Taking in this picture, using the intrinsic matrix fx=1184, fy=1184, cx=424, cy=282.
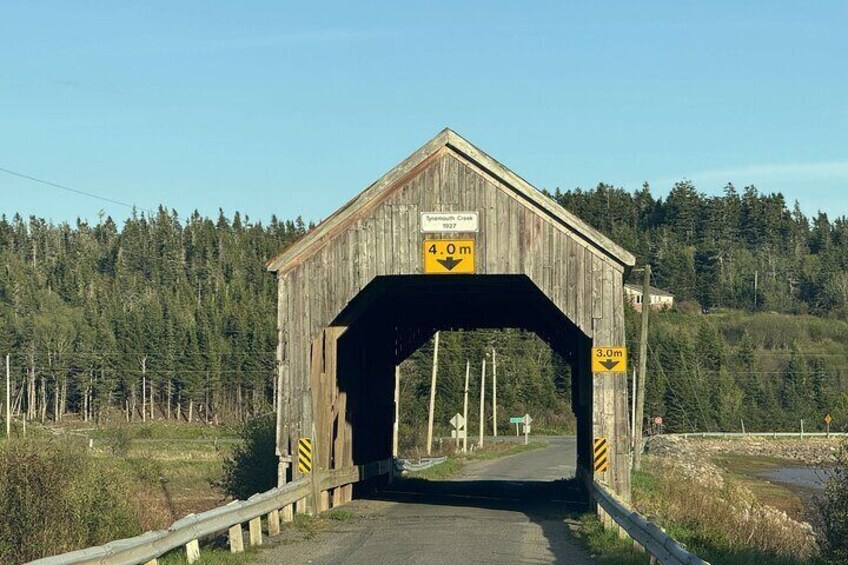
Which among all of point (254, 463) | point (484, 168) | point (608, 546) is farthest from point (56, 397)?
point (608, 546)

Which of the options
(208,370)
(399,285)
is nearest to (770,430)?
(208,370)

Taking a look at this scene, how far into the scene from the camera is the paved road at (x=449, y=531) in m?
16.3

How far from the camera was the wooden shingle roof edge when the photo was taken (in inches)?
890

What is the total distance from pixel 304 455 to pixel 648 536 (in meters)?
9.69

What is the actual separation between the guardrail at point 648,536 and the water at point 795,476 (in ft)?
124

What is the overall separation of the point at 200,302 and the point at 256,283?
32.6ft

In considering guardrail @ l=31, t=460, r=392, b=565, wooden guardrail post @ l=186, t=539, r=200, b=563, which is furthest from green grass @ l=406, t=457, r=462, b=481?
wooden guardrail post @ l=186, t=539, r=200, b=563

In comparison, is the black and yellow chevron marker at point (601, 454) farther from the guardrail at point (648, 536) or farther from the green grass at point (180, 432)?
the green grass at point (180, 432)

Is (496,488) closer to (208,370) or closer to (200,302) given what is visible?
(208,370)

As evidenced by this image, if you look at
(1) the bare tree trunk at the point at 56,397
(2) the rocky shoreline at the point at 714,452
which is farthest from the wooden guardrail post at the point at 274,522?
(1) the bare tree trunk at the point at 56,397

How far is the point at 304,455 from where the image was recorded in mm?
22609

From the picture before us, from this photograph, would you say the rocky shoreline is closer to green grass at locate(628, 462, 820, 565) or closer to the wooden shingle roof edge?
green grass at locate(628, 462, 820, 565)

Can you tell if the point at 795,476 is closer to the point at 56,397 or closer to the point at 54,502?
the point at 54,502

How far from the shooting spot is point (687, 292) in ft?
622
